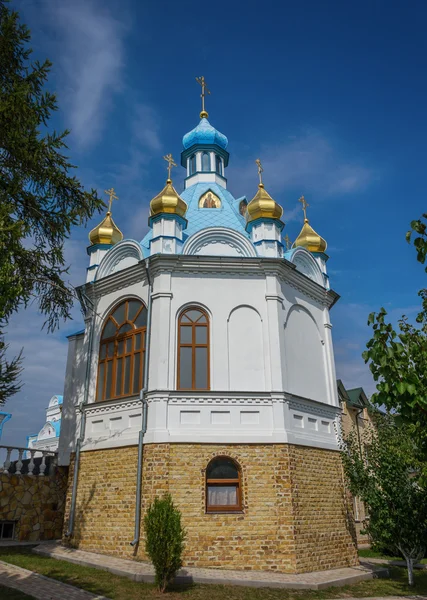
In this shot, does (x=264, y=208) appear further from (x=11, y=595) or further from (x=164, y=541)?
(x=11, y=595)

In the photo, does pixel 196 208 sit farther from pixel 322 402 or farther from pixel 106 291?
pixel 322 402

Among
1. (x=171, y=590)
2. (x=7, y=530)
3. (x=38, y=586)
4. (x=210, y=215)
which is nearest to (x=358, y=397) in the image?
(x=210, y=215)

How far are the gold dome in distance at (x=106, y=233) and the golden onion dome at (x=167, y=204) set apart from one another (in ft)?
7.94

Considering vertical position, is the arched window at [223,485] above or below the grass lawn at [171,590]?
above

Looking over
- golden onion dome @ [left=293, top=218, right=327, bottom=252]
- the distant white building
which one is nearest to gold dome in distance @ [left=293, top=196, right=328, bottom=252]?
golden onion dome @ [left=293, top=218, right=327, bottom=252]

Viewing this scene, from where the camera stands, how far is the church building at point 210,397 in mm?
11711

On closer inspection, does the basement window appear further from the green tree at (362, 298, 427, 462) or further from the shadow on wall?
the green tree at (362, 298, 427, 462)

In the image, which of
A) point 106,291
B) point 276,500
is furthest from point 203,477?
point 106,291

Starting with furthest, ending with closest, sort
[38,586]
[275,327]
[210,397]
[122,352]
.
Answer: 1. [122,352]
2. [275,327]
3. [210,397]
4. [38,586]

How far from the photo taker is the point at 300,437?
42.6ft

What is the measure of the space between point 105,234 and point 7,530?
931 cm

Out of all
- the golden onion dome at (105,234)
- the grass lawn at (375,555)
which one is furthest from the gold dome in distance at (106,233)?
the grass lawn at (375,555)

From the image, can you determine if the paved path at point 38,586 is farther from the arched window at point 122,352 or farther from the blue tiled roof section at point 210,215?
the blue tiled roof section at point 210,215

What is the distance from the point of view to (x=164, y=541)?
9.41 metres
